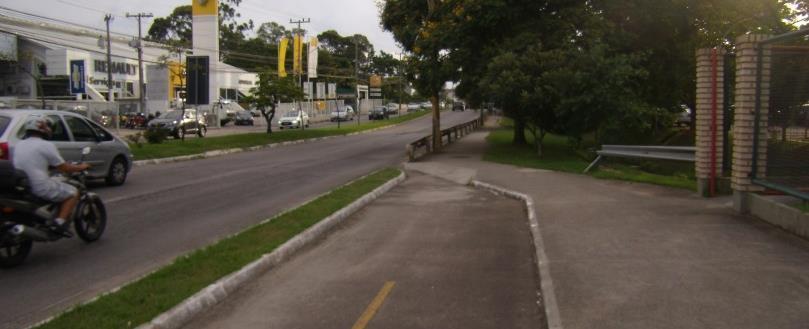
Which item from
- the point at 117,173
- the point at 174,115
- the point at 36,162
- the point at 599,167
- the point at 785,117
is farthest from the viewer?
the point at 174,115

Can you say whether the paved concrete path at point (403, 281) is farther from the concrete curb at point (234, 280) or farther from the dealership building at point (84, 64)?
the dealership building at point (84, 64)

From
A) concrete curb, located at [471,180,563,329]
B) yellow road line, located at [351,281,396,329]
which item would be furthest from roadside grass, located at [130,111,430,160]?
yellow road line, located at [351,281,396,329]

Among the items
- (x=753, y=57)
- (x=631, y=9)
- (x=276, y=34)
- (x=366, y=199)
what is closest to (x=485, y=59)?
(x=631, y=9)

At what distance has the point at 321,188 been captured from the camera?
53.1 ft

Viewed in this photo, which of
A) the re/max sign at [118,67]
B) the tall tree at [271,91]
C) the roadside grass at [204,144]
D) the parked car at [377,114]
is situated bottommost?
the roadside grass at [204,144]

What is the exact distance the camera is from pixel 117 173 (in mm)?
15234

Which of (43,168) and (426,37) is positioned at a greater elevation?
(426,37)

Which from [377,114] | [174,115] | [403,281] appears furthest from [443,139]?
[377,114]

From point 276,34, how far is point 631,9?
102803 millimetres

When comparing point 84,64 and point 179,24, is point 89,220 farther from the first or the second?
point 179,24

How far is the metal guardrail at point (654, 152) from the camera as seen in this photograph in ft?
51.2

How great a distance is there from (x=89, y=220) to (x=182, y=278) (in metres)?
2.90

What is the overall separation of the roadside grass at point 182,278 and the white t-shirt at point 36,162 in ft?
5.90

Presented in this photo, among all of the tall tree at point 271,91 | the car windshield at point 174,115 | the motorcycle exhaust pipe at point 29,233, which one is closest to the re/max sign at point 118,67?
the car windshield at point 174,115
